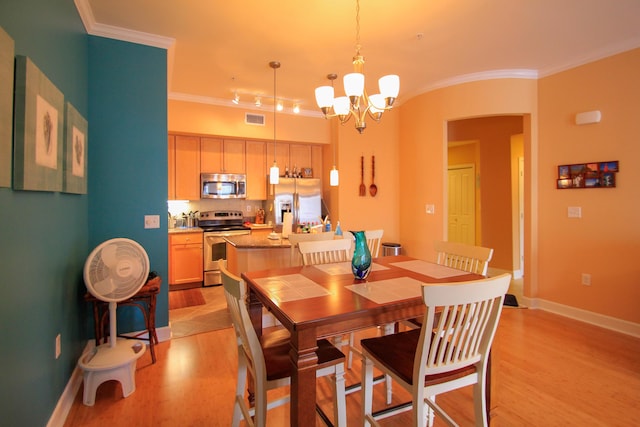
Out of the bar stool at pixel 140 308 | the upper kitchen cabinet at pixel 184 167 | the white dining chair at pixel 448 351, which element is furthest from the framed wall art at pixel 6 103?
the upper kitchen cabinet at pixel 184 167

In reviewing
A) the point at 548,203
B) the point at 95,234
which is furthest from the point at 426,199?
the point at 95,234

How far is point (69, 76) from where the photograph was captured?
2.14m

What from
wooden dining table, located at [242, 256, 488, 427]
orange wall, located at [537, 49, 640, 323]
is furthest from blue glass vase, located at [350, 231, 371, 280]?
orange wall, located at [537, 49, 640, 323]

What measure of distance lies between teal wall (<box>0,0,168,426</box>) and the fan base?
5.6 inches

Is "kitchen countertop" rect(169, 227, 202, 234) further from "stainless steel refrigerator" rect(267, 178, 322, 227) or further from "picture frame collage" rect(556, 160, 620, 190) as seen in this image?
"picture frame collage" rect(556, 160, 620, 190)

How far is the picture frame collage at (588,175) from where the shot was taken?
3180mm

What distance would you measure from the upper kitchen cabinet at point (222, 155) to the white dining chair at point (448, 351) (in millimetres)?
4139

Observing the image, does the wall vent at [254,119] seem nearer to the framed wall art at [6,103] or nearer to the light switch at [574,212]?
the framed wall art at [6,103]

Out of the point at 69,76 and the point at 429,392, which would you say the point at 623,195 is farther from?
the point at 69,76

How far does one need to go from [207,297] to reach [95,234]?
6.25 ft

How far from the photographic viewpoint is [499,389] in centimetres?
217

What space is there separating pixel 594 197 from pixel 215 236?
4751 mm

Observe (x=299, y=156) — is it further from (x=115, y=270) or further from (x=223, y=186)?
(x=115, y=270)

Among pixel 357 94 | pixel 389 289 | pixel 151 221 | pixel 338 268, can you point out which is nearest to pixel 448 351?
pixel 389 289
